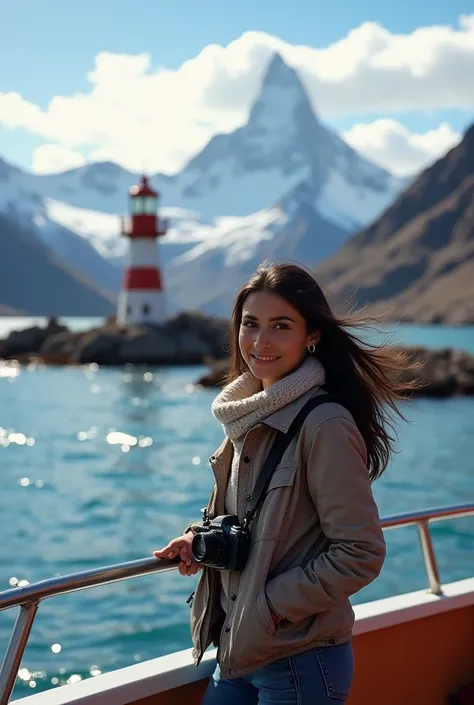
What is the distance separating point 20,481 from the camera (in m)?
20.3

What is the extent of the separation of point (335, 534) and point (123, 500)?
53.4 ft

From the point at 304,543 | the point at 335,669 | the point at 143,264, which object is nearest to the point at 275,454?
the point at 304,543

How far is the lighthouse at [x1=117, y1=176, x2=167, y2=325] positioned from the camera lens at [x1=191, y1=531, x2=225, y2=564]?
46386 mm

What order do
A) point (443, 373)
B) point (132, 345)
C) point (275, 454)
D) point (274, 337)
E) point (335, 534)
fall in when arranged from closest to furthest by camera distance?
point (335, 534) → point (275, 454) → point (274, 337) → point (443, 373) → point (132, 345)

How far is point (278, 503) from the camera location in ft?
7.80

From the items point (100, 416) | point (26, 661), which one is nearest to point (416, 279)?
point (100, 416)

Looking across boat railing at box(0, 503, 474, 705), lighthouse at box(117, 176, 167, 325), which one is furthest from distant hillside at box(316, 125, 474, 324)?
boat railing at box(0, 503, 474, 705)

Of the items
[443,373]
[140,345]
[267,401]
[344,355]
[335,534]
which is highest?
[140,345]

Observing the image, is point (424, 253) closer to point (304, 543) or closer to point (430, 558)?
point (430, 558)

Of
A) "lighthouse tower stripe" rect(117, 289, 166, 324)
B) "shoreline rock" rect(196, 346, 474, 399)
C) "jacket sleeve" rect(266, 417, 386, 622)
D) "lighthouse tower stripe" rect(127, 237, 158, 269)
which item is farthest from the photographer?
"lighthouse tower stripe" rect(117, 289, 166, 324)

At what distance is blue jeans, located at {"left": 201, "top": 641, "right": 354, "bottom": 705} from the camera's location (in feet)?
7.79

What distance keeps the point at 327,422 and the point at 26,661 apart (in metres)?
7.65

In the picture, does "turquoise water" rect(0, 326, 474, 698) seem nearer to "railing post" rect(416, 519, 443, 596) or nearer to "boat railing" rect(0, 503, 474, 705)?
"railing post" rect(416, 519, 443, 596)

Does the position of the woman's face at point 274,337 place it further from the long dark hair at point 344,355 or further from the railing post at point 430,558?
the railing post at point 430,558
